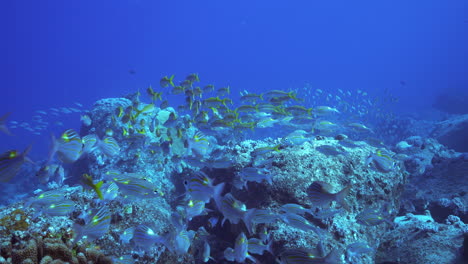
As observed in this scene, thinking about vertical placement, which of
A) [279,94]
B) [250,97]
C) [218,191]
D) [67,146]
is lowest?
[218,191]

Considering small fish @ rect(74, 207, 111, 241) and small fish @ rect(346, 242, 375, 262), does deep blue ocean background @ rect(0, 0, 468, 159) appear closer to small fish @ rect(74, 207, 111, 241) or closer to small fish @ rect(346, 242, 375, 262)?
small fish @ rect(346, 242, 375, 262)

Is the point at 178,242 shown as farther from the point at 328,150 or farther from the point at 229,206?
the point at 328,150

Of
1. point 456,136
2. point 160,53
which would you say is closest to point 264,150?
point 456,136

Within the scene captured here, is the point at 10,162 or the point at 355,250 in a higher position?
the point at 10,162

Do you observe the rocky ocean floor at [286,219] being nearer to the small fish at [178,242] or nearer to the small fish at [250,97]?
the small fish at [178,242]

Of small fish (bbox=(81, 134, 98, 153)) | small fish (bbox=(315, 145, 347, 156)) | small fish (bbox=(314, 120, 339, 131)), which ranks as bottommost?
small fish (bbox=(81, 134, 98, 153))

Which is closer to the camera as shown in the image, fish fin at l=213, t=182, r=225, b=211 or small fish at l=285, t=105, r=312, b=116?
fish fin at l=213, t=182, r=225, b=211

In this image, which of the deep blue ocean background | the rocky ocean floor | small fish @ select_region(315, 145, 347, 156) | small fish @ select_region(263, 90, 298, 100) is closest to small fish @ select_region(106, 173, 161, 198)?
the rocky ocean floor

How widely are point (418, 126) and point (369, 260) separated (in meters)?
26.9

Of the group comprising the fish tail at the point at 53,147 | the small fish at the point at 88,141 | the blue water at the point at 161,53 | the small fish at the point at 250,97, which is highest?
the blue water at the point at 161,53

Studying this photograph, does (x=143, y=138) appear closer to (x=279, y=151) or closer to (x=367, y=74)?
(x=279, y=151)

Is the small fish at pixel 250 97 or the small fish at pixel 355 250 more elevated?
the small fish at pixel 250 97

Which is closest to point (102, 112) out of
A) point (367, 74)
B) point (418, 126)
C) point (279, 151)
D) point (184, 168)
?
point (184, 168)

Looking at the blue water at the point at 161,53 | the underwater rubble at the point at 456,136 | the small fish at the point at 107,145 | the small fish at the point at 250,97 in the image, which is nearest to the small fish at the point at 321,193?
the small fish at the point at 107,145
